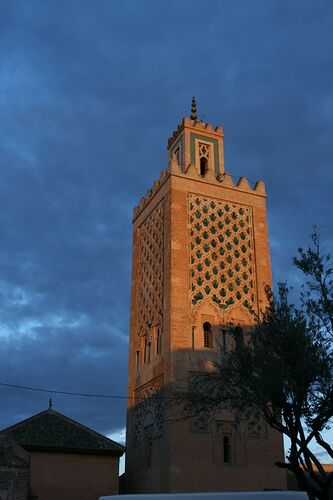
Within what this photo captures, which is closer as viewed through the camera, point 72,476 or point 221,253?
point 72,476

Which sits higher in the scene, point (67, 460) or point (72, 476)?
point (67, 460)

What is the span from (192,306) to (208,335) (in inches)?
43.0

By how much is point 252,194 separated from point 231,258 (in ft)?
10.4

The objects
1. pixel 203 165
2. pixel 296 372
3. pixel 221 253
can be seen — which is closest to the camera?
pixel 296 372

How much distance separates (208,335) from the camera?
1794cm

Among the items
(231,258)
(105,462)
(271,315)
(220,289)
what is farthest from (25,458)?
(271,315)

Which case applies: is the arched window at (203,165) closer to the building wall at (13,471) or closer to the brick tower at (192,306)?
the brick tower at (192,306)

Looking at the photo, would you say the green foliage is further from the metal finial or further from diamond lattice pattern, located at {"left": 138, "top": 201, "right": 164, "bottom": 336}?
the metal finial

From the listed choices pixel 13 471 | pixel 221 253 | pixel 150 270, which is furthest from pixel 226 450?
pixel 150 270

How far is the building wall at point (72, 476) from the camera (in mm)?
17453

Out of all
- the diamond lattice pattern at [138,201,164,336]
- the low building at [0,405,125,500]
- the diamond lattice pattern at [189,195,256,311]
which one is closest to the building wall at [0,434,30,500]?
the low building at [0,405,125,500]

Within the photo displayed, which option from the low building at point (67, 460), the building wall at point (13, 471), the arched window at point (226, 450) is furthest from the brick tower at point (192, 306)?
the building wall at point (13, 471)

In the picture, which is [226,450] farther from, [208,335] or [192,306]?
[192,306]

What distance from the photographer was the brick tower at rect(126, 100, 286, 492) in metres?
16.2
